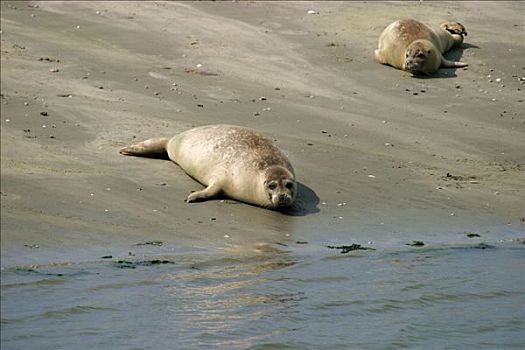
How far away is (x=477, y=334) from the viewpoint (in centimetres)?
677

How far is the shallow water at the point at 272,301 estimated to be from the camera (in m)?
6.09

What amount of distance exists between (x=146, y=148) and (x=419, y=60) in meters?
4.14

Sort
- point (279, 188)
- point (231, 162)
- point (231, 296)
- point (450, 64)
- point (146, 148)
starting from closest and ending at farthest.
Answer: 1. point (231, 296)
2. point (279, 188)
3. point (231, 162)
4. point (146, 148)
5. point (450, 64)

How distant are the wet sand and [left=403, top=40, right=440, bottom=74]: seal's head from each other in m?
0.11

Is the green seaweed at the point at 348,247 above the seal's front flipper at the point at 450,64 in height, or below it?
below

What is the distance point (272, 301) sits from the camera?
679 cm

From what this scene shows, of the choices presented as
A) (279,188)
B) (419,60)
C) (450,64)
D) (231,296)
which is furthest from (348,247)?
(450,64)

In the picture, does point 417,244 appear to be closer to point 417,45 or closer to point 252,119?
point 252,119

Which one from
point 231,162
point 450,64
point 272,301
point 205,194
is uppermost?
point 450,64

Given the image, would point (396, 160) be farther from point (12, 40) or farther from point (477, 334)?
point (12, 40)

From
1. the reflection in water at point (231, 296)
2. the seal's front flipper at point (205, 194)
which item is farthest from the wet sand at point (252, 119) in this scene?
the reflection in water at point (231, 296)

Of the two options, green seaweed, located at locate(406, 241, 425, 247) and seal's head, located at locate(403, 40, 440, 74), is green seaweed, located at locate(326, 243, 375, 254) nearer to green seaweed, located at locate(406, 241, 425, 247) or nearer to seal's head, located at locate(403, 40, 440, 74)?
green seaweed, located at locate(406, 241, 425, 247)

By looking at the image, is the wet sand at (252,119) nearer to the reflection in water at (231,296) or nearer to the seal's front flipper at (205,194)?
the seal's front flipper at (205,194)

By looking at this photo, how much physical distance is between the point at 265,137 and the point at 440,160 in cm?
155
